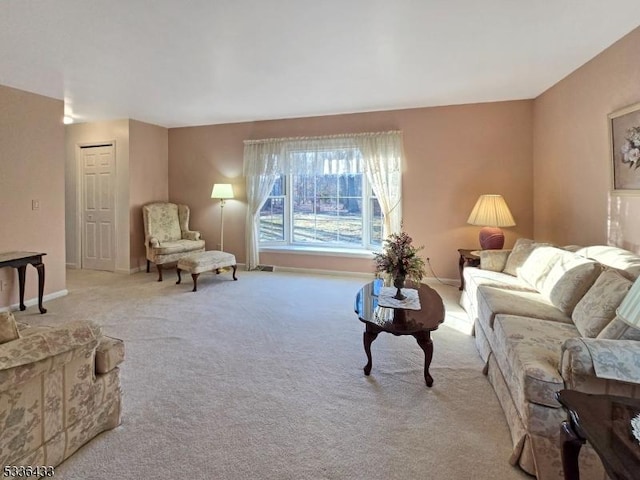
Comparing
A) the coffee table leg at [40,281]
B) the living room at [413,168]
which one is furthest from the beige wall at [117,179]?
the coffee table leg at [40,281]

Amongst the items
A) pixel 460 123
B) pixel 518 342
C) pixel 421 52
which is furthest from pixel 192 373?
pixel 460 123

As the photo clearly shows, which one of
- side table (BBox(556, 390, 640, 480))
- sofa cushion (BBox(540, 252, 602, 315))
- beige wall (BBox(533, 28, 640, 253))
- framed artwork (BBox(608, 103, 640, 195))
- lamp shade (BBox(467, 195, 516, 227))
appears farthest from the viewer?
lamp shade (BBox(467, 195, 516, 227))

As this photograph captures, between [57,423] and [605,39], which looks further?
[605,39]

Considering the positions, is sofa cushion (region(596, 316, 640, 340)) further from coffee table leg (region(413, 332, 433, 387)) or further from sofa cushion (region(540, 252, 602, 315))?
coffee table leg (region(413, 332, 433, 387))

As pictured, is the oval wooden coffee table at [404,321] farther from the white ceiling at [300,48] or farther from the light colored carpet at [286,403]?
the white ceiling at [300,48]

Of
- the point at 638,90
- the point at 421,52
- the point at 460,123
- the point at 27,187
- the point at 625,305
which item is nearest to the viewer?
the point at 625,305

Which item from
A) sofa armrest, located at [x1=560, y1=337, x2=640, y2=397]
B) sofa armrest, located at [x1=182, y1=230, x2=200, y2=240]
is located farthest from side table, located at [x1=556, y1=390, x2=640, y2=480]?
sofa armrest, located at [x1=182, y1=230, x2=200, y2=240]

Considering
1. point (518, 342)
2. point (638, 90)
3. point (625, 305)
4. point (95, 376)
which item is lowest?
point (95, 376)

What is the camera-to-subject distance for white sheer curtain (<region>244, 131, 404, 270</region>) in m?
5.04

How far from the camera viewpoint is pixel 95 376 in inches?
70.0

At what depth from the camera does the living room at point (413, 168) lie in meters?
3.18

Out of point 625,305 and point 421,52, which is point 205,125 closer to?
point 421,52

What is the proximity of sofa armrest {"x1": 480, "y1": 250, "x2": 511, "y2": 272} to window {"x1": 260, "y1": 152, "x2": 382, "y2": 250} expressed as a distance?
179 centimetres

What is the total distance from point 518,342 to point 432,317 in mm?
552
